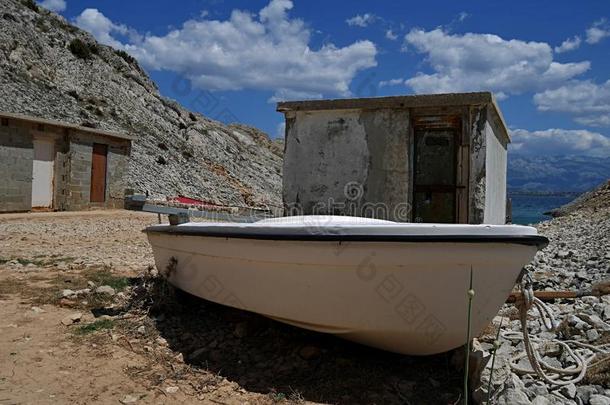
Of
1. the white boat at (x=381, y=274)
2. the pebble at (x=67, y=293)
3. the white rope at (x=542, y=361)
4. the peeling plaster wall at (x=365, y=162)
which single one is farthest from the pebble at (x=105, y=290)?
the white rope at (x=542, y=361)

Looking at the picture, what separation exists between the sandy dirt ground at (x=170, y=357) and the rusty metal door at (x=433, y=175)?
3.65 m

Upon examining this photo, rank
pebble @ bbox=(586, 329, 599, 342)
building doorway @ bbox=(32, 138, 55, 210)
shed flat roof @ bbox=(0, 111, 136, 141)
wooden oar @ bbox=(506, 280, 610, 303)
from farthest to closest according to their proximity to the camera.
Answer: building doorway @ bbox=(32, 138, 55, 210) → shed flat roof @ bbox=(0, 111, 136, 141) → wooden oar @ bbox=(506, 280, 610, 303) → pebble @ bbox=(586, 329, 599, 342)

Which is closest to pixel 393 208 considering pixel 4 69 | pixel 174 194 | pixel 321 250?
pixel 321 250

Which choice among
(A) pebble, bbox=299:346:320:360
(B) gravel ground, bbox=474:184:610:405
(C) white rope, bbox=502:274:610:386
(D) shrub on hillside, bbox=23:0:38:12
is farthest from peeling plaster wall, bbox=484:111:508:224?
(D) shrub on hillside, bbox=23:0:38:12

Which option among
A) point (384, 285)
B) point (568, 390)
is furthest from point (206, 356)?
point (568, 390)

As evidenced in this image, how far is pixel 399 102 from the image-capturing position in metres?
6.51

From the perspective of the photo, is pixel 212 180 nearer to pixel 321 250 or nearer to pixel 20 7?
pixel 20 7

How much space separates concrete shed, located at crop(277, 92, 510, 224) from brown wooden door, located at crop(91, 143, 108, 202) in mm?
11724

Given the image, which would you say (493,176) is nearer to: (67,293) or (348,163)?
(348,163)

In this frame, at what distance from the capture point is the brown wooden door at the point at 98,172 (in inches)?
655

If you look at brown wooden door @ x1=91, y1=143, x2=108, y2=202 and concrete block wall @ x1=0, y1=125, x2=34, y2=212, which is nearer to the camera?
concrete block wall @ x1=0, y1=125, x2=34, y2=212

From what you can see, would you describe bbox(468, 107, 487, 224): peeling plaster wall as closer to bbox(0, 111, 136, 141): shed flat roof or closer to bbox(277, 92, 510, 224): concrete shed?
bbox(277, 92, 510, 224): concrete shed

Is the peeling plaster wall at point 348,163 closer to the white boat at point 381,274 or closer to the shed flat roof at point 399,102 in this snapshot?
the shed flat roof at point 399,102

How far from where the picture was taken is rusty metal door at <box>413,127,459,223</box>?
7105mm
